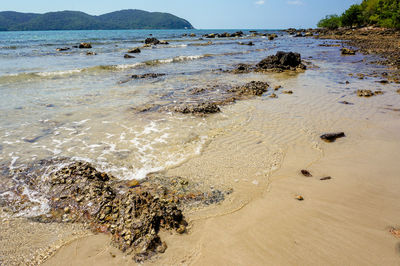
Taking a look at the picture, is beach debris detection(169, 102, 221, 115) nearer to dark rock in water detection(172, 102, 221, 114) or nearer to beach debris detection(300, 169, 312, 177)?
dark rock in water detection(172, 102, 221, 114)

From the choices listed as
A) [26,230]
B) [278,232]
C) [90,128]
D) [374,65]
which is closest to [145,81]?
[90,128]

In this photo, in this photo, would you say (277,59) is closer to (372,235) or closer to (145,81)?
(145,81)

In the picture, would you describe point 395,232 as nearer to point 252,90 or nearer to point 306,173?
point 306,173

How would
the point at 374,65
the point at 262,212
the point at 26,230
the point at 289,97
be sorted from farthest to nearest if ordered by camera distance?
1. the point at 374,65
2. the point at 289,97
3. the point at 262,212
4. the point at 26,230

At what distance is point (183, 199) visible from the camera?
3.84 meters

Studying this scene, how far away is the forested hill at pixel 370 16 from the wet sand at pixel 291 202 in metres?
59.1

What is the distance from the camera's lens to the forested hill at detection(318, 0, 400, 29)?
50.6 metres

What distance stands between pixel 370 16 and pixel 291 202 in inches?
3284

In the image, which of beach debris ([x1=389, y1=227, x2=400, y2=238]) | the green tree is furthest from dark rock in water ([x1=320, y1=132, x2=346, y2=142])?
the green tree

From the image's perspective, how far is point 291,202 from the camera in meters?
3.76

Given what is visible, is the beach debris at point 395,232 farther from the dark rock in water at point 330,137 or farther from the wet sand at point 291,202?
the dark rock in water at point 330,137

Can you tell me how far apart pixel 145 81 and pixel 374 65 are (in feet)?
54.5

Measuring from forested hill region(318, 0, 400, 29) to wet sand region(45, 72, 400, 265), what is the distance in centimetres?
5906

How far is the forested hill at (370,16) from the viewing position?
50612 mm
